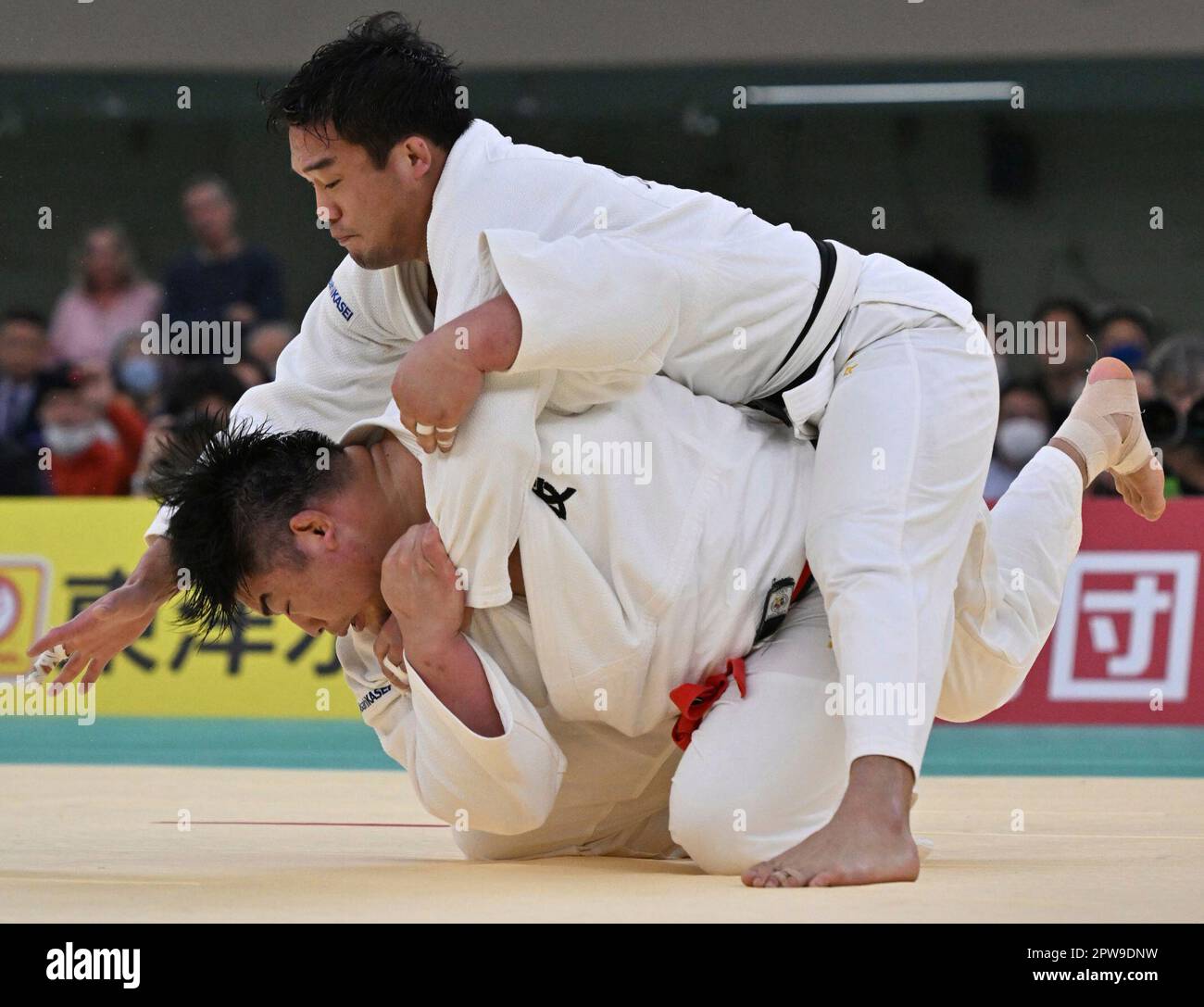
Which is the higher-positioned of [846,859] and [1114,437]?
[1114,437]

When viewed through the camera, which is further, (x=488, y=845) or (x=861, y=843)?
(x=488, y=845)

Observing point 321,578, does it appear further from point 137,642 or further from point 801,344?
point 137,642

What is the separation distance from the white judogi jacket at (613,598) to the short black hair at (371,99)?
0.44 metres

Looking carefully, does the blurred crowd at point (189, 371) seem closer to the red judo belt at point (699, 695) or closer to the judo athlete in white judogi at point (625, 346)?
the judo athlete in white judogi at point (625, 346)

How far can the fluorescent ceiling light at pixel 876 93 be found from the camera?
28.8 feet

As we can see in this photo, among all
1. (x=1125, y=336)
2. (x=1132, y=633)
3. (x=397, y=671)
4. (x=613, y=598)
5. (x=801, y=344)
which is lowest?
(x=1132, y=633)

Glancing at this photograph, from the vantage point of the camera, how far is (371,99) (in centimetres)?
246

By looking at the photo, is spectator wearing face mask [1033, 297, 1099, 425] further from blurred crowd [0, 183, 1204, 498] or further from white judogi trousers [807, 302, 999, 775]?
white judogi trousers [807, 302, 999, 775]

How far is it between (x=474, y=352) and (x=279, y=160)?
7325 millimetres

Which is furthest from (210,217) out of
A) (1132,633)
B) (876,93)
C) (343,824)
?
(343,824)

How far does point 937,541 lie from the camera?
95.3 inches

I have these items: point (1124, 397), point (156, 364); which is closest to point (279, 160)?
point (156, 364)

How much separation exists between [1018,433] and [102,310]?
422 cm

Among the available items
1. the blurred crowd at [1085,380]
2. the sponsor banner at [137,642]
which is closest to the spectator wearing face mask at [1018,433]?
the blurred crowd at [1085,380]
